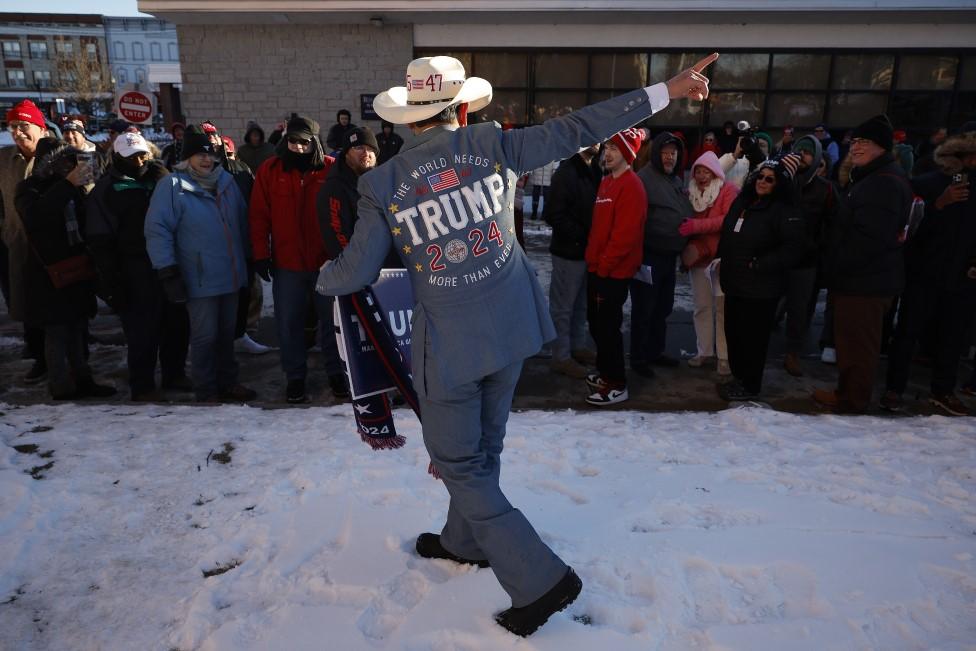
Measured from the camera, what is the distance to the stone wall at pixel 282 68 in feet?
41.7

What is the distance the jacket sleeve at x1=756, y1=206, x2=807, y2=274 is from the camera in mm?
4809

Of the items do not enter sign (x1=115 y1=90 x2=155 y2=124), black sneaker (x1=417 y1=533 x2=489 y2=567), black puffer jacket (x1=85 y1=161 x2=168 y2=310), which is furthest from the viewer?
do not enter sign (x1=115 y1=90 x2=155 y2=124)

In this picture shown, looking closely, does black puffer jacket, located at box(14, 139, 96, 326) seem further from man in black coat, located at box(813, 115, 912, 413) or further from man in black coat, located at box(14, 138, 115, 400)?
man in black coat, located at box(813, 115, 912, 413)

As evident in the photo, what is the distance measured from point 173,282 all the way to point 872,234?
4862 mm

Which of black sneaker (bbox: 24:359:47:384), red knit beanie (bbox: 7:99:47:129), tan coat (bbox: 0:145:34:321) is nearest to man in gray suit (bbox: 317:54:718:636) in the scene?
tan coat (bbox: 0:145:34:321)

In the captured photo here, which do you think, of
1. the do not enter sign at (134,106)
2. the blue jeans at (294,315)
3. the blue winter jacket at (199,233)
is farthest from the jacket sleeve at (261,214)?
the do not enter sign at (134,106)

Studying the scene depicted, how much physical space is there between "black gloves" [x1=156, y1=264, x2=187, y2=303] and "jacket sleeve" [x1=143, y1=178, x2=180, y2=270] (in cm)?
3

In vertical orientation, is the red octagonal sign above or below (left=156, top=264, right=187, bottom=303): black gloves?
above

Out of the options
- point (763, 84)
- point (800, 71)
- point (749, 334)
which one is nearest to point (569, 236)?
point (749, 334)

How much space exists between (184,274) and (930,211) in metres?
5.55

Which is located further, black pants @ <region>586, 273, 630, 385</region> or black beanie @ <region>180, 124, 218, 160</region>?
black pants @ <region>586, 273, 630, 385</region>

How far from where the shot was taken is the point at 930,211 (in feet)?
16.2

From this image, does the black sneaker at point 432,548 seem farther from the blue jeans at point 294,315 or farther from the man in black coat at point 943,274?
the man in black coat at point 943,274

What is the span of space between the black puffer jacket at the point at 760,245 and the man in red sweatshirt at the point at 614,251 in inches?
26.9
